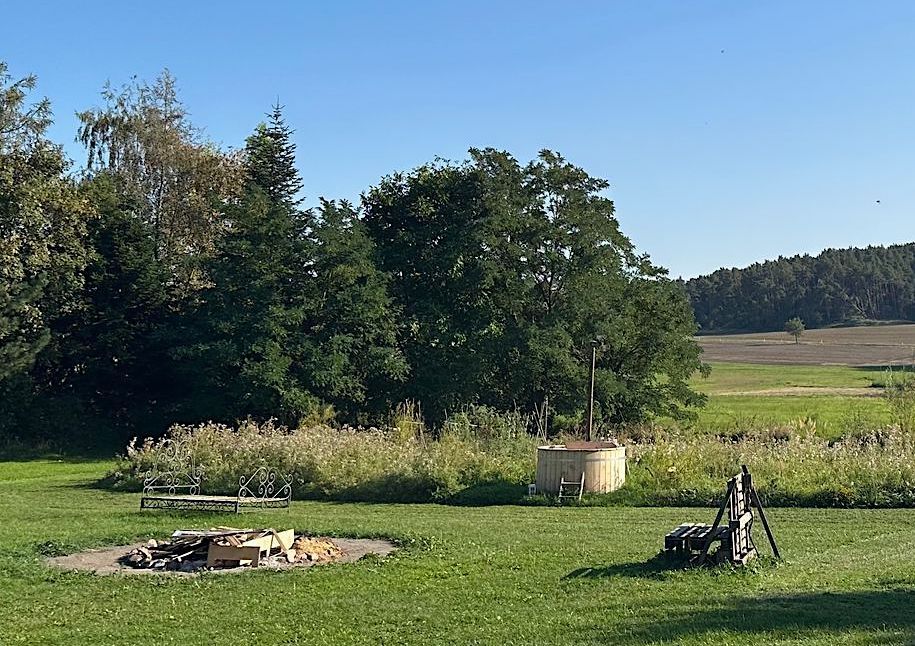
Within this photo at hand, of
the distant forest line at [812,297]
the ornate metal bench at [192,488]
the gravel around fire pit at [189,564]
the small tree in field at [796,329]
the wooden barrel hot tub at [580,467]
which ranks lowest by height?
the gravel around fire pit at [189,564]

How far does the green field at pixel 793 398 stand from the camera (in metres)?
28.7

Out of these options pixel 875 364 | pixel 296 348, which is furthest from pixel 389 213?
pixel 875 364

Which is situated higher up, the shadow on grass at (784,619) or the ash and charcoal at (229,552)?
the shadow on grass at (784,619)

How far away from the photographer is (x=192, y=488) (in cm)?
1806

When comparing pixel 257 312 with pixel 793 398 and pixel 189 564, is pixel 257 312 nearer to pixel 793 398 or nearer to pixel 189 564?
pixel 189 564

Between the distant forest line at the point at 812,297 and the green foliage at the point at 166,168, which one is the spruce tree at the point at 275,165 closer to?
the green foliage at the point at 166,168

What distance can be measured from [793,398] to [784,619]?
3610 centimetres

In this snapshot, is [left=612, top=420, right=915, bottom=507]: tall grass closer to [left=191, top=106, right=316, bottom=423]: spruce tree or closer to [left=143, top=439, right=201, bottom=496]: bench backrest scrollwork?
[left=143, top=439, right=201, bottom=496]: bench backrest scrollwork

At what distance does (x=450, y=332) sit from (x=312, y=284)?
4.82 m

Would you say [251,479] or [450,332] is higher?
[450,332]

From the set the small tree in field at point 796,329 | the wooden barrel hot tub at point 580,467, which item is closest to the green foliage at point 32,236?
the wooden barrel hot tub at point 580,467

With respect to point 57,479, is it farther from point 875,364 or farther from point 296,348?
point 875,364

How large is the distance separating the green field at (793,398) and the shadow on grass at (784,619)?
1715 centimetres

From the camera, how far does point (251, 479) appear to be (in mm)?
17859
